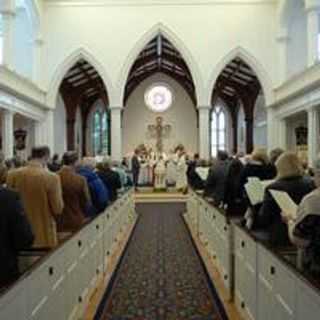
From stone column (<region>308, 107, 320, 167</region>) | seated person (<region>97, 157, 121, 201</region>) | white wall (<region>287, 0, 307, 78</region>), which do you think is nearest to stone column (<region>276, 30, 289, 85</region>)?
white wall (<region>287, 0, 307, 78</region>)

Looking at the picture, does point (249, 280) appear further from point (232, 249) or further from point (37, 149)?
point (37, 149)

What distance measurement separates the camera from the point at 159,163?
2598 cm

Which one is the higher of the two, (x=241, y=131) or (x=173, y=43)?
(x=173, y=43)

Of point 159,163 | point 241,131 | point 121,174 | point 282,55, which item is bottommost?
point 121,174

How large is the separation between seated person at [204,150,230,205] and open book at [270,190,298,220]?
436 cm

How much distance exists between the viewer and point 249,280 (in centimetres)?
516

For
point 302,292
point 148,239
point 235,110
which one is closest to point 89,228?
point 302,292

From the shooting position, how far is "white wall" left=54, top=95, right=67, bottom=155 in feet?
99.7

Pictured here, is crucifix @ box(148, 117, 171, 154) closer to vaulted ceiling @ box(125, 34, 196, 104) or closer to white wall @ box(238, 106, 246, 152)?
vaulted ceiling @ box(125, 34, 196, 104)

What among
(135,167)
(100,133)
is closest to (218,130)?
(100,133)

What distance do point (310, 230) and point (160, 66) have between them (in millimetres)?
30816

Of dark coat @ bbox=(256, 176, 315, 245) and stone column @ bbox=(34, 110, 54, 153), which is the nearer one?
dark coat @ bbox=(256, 176, 315, 245)

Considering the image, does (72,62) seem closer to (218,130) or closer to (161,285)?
(218,130)

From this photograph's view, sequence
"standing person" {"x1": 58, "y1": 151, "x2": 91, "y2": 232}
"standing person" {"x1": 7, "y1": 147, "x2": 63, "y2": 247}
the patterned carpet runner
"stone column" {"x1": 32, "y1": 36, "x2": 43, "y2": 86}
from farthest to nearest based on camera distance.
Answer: "stone column" {"x1": 32, "y1": 36, "x2": 43, "y2": 86}, "standing person" {"x1": 58, "y1": 151, "x2": 91, "y2": 232}, the patterned carpet runner, "standing person" {"x1": 7, "y1": 147, "x2": 63, "y2": 247}
